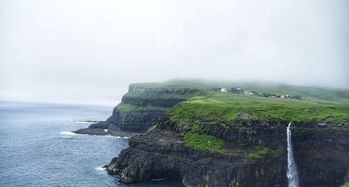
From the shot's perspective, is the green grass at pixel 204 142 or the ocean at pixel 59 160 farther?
the green grass at pixel 204 142

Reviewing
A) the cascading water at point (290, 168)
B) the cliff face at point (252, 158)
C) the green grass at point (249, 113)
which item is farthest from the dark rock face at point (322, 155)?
the green grass at point (249, 113)

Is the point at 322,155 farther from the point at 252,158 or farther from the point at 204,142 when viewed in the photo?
the point at 204,142

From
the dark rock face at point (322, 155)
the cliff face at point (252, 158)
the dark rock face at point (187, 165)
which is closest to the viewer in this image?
the dark rock face at point (187, 165)

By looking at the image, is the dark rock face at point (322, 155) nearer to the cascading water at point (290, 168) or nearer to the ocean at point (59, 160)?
the cascading water at point (290, 168)

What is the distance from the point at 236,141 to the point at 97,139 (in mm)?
111868

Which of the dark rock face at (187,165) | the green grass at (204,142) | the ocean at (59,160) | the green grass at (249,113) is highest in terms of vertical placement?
the green grass at (249,113)

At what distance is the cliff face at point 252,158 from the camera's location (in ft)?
290

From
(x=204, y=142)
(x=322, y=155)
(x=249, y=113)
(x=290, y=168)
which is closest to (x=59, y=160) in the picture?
(x=204, y=142)

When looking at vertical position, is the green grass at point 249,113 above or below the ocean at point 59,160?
above

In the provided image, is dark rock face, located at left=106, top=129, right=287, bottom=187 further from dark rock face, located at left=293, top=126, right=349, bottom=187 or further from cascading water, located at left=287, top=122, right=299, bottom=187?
dark rock face, located at left=293, top=126, right=349, bottom=187

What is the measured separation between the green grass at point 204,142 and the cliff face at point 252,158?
52.0 inches

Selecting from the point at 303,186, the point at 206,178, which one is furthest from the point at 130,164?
the point at 303,186

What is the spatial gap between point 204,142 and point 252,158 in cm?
1796

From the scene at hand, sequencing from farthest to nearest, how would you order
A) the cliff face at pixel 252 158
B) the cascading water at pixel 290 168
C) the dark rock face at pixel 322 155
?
the cascading water at pixel 290 168, the dark rock face at pixel 322 155, the cliff face at pixel 252 158
